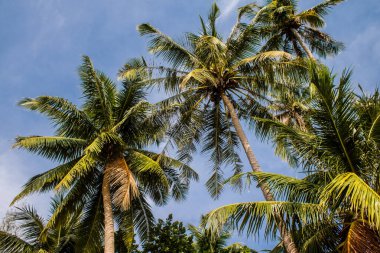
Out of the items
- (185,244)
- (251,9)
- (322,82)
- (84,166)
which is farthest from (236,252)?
(251,9)

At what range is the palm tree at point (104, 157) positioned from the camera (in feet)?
43.4

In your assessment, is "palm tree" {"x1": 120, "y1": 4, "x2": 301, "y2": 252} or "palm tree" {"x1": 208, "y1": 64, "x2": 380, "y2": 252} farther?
"palm tree" {"x1": 120, "y1": 4, "x2": 301, "y2": 252}

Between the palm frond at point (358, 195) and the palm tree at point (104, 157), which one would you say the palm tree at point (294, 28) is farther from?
the palm frond at point (358, 195)

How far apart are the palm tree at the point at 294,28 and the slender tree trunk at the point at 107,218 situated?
8.97m

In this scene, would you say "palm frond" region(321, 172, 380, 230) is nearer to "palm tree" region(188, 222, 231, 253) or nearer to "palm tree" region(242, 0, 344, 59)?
"palm tree" region(188, 222, 231, 253)

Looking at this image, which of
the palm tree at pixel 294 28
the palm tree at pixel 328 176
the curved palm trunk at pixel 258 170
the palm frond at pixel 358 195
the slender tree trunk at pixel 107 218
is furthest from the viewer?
the palm tree at pixel 294 28

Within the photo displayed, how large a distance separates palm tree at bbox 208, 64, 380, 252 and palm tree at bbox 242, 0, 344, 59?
957cm

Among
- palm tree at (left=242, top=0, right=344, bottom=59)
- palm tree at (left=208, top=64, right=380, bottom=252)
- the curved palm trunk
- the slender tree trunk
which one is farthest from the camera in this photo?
palm tree at (left=242, top=0, right=344, bottom=59)

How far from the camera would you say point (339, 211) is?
8336 millimetres

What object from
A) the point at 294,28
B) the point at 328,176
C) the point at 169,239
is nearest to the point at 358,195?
the point at 328,176

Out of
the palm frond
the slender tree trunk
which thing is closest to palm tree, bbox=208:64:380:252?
the palm frond

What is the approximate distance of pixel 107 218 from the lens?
42.2 feet

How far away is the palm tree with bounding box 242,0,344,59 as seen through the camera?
1797 centimetres

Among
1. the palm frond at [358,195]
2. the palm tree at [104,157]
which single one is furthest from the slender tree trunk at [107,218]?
the palm frond at [358,195]
